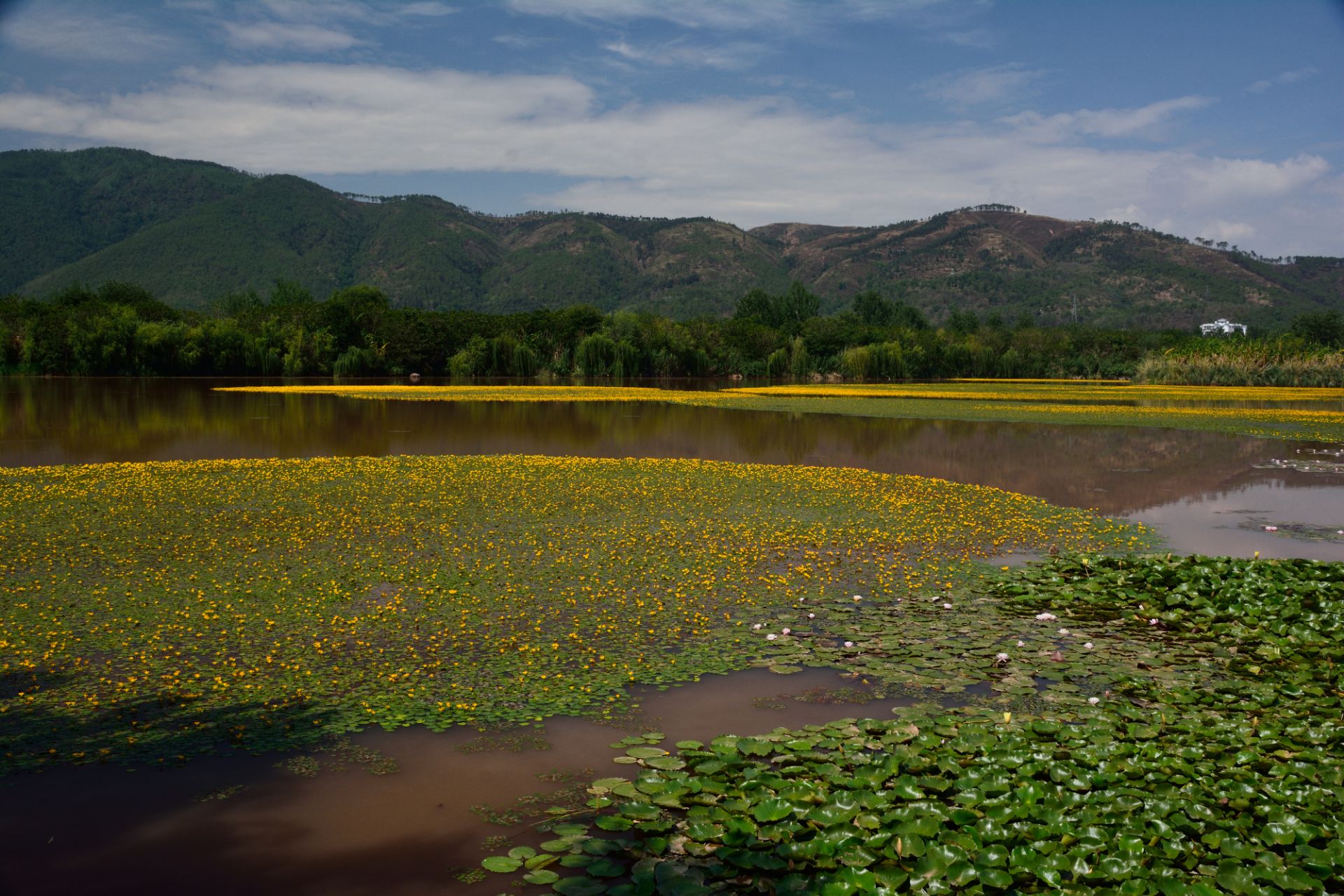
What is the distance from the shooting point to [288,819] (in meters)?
5.37

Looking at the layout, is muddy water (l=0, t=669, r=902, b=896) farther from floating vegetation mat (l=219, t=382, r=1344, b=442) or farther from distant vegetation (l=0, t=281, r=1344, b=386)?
distant vegetation (l=0, t=281, r=1344, b=386)

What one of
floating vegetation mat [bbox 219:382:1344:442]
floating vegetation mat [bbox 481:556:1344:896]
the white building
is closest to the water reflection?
floating vegetation mat [bbox 219:382:1344:442]

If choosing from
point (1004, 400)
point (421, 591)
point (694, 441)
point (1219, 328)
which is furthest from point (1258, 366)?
point (1219, 328)

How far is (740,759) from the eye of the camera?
5855 millimetres

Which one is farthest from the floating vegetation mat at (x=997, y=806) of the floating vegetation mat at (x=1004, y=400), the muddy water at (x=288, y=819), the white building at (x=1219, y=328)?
the white building at (x=1219, y=328)

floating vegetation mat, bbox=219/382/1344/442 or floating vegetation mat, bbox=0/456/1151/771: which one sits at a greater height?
floating vegetation mat, bbox=219/382/1344/442

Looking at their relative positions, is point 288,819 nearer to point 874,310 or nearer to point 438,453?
point 438,453

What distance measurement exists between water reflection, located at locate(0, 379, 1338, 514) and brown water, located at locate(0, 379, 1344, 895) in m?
0.14

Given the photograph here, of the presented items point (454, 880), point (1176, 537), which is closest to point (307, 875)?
point (454, 880)

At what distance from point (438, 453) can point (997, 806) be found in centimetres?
2060

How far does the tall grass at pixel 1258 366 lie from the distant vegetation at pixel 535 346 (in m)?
0.17

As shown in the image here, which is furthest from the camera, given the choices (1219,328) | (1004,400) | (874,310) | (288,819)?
(1219,328)

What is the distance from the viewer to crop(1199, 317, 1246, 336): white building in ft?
539

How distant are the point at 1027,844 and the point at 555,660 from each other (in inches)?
172
